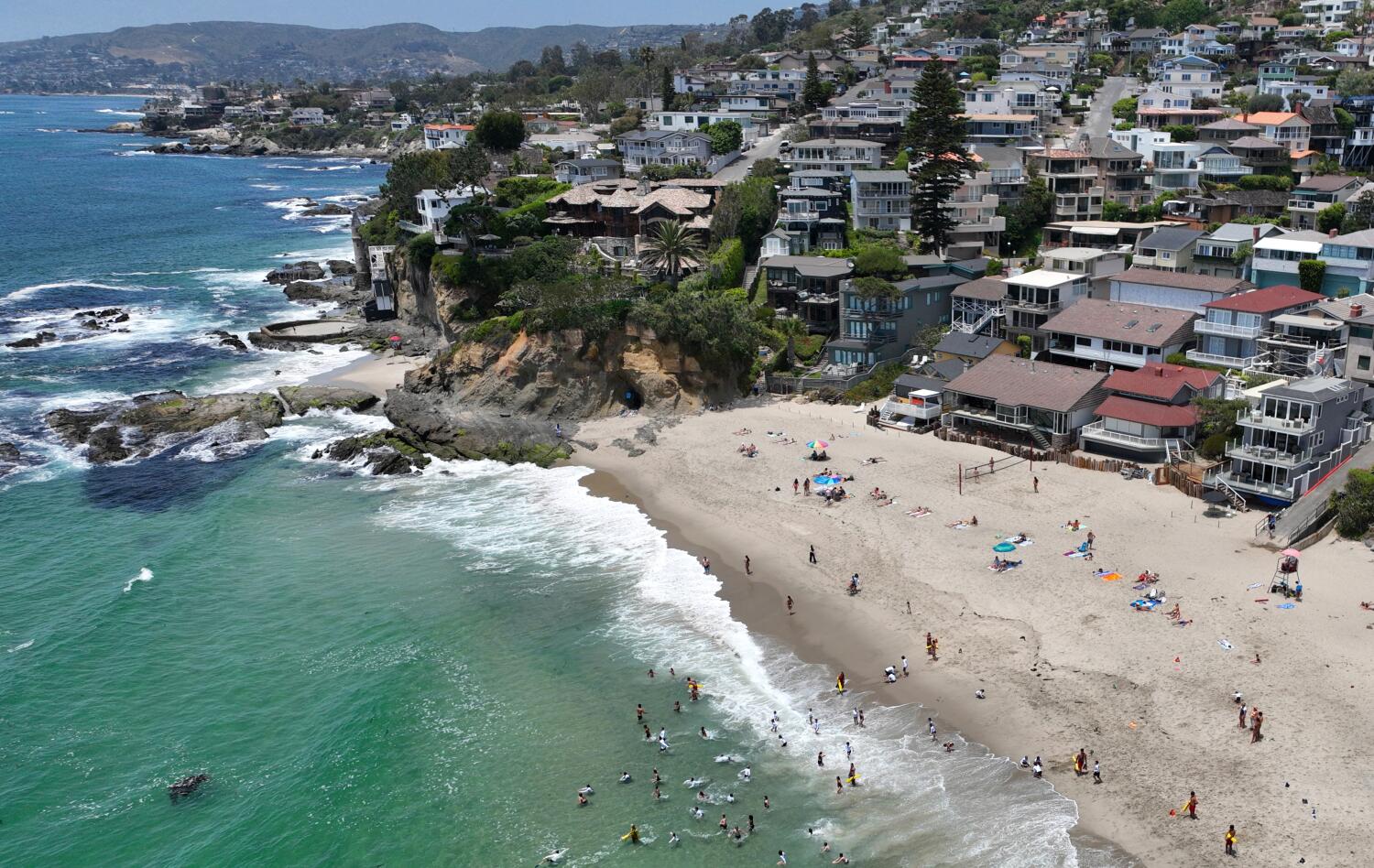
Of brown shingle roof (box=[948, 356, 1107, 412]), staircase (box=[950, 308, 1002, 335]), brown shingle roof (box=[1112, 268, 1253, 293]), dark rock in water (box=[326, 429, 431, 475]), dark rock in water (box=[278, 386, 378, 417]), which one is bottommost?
dark rock in water (box=[326, 429, 431, 475])

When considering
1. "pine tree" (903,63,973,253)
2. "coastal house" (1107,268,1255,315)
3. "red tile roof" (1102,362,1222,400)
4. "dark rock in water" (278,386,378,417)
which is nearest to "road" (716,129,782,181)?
"pine tree" (903,63,973,253)

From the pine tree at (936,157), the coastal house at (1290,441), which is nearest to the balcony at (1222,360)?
the coastal house at (1290,441)

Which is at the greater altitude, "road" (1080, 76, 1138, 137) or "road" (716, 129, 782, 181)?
"road" (1080, 76, 1138, 137)

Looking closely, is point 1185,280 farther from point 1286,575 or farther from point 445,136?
point 445,136

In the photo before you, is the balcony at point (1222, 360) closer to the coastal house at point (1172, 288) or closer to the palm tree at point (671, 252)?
the coastal house at point (1172, 288)

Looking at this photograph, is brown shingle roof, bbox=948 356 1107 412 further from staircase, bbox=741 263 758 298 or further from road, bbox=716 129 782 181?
road, bbox=716 129 782 181

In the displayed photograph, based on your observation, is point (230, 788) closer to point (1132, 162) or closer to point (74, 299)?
point (1132, 162)
